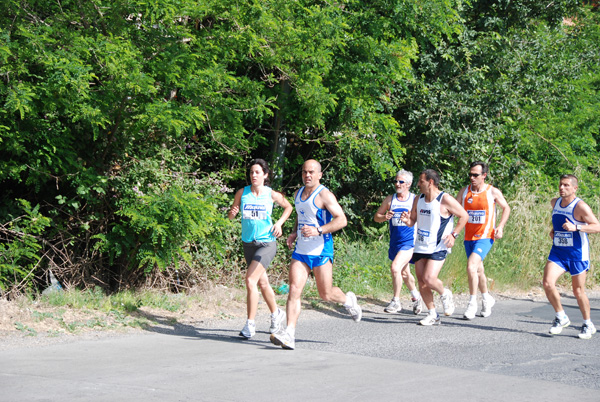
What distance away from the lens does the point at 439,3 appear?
1267 centimetres

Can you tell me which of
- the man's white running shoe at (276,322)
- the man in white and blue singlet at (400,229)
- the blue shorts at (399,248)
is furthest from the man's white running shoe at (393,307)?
the man's white running shoe at (276,322)

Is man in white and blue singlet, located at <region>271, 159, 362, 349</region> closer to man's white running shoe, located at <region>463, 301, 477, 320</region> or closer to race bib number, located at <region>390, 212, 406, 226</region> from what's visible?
race bib number, located at <region>390, 212, 406, 226</region>

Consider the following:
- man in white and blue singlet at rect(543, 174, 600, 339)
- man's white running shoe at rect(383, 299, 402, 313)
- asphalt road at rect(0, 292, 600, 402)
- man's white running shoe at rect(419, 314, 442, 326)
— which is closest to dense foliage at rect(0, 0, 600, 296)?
asphalt road at rect(0, 292, 600, 402)

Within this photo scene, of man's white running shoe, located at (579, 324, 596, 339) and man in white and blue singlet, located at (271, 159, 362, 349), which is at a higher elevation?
man in white and blue singlet, located at (271, 159, 362, 349)

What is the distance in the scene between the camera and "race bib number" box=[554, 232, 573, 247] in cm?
895

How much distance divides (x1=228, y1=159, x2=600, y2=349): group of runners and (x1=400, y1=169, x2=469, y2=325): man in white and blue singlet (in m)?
0.01

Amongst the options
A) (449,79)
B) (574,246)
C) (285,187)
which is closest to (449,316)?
(574,246)

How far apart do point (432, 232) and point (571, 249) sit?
1.67m

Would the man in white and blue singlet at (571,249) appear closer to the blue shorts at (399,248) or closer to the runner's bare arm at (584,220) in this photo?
the runner's bare arm at (584,220)

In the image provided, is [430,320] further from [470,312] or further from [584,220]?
[584,220]

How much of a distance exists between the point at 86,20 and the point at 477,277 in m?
6.13

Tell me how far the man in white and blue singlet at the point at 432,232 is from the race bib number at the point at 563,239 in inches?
43.9

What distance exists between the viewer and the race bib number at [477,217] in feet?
34.0

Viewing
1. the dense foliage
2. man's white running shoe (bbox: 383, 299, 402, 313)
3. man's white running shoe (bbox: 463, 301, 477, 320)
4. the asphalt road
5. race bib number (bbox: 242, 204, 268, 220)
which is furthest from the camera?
man's white running shoe (bbox: 383, 299, 402, 313)
